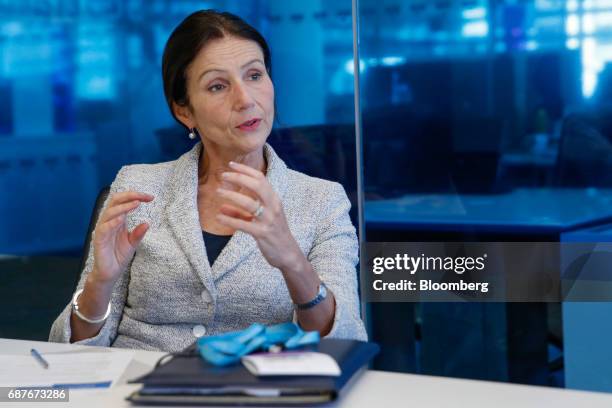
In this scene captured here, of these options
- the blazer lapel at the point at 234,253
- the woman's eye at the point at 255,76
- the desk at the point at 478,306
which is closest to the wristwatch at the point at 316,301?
the blazer lapel at the point at 234,253

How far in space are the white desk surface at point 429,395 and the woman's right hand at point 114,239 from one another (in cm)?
43

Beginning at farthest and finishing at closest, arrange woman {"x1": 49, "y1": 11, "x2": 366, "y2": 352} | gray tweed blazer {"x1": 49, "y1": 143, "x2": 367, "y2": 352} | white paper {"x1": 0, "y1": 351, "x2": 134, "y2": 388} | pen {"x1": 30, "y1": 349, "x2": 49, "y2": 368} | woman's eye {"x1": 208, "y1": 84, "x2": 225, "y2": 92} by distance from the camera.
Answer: woman's eye {"x1": 208, "y1": 84, "x2": 225, "y2": 92}, gray tweed blazer {"x1": 49, "y1": 143, "x2": 367, "y2": 352}, woman {"x1": 49, "y1": 11, "x2": 366, "y2": 352}, pen {"x1": 30, "y1": 349, "x2": 49, "y2": 368}, white paper {"x1": 0, "y1": 351, "x2": 134, "y2": 388}

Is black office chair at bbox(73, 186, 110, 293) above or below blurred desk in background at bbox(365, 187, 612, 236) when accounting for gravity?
above

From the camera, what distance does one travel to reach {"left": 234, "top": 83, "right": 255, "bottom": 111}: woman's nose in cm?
223

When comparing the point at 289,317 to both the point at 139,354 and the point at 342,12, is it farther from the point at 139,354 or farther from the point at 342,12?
the point at 342,12

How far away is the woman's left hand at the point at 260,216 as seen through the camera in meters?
1.73

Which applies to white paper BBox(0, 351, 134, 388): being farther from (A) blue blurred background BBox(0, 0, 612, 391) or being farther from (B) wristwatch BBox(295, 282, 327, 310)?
(A) blue blurred background BBox(0, 0, 612, 391)

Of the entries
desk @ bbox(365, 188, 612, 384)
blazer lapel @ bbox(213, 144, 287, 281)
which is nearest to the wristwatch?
blazer lapel @ bbox(213, 144, 287, 281)

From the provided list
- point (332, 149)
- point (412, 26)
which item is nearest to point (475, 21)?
point (412, 26)

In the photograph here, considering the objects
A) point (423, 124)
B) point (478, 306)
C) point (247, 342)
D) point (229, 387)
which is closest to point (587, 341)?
point (478, 306)

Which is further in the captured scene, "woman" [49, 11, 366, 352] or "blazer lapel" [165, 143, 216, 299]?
"blazer lapel" [165, 143, 216, 299]

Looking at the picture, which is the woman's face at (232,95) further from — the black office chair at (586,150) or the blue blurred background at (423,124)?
the black office chair at (586,150)

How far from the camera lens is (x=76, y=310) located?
213 cm

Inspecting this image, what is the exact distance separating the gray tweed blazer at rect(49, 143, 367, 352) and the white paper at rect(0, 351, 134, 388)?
366 millimetres
